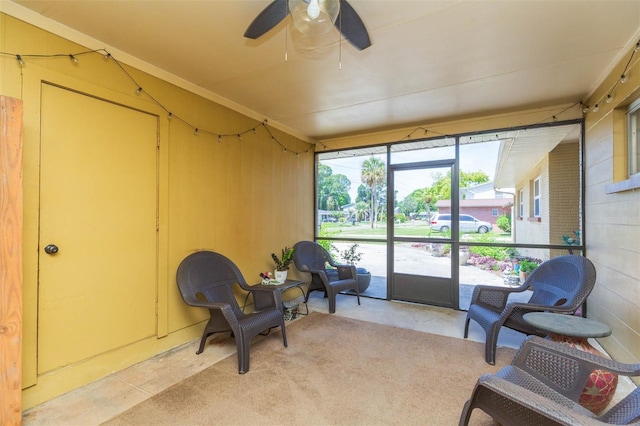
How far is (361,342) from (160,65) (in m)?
3.35

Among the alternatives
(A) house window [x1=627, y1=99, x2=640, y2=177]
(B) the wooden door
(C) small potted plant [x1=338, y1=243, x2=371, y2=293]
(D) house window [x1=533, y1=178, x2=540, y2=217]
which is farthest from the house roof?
(B) the wooden door

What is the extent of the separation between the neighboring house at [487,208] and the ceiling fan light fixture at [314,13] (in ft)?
11.0

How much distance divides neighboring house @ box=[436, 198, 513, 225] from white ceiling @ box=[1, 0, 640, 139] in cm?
122


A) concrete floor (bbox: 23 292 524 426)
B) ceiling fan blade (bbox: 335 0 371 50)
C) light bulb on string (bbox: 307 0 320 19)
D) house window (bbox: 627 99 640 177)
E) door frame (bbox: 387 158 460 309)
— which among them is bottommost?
concrete floor (bbox: 23 292 524 426)

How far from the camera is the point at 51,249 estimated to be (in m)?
2.07

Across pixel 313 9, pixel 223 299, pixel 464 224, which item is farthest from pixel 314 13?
pixel 464 224

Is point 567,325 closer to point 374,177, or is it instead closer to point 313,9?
point 313,9

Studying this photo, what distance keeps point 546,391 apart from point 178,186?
10.7 ft

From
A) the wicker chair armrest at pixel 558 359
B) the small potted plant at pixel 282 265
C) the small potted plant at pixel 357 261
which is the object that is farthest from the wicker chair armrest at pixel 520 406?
the small potted plant at pixel 357 261

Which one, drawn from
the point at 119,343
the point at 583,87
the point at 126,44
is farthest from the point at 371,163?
the point at 119,343

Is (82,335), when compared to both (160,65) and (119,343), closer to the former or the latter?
(119,343)

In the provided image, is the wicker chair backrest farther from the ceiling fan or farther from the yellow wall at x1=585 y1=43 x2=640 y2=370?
the yellow wall at x1=585 y1=43 x2=640 y2=370

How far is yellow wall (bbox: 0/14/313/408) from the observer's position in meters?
1.97

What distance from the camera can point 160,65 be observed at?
2.70 m
